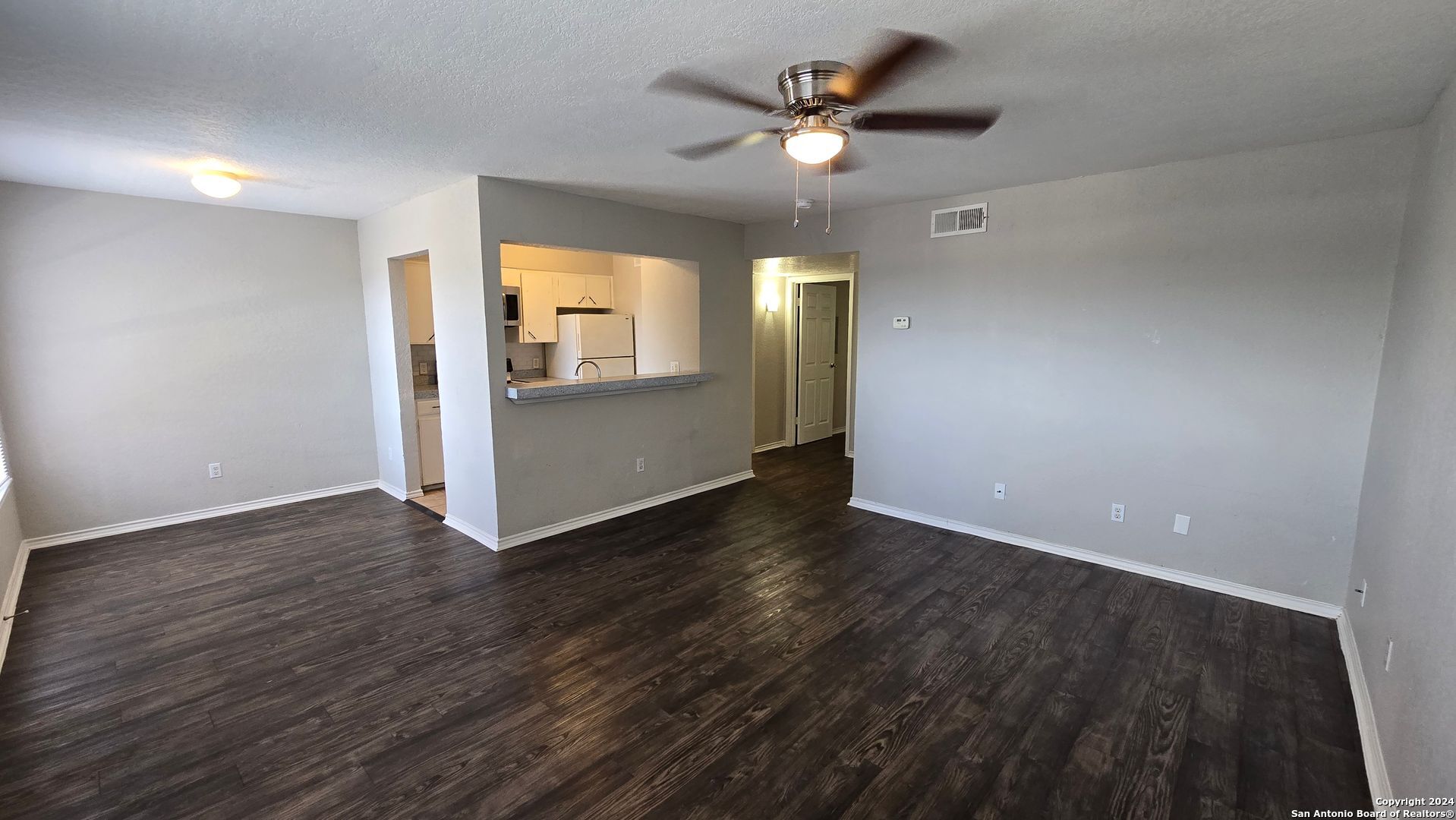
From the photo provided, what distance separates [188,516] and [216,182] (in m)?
2.82

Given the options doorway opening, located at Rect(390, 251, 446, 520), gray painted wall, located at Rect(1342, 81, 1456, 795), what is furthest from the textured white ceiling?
doorway opening, located at Rect(390, 251, 446, 520)

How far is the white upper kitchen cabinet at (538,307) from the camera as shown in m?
5.65

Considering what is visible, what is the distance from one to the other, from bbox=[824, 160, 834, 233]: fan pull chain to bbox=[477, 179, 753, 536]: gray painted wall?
1031mm

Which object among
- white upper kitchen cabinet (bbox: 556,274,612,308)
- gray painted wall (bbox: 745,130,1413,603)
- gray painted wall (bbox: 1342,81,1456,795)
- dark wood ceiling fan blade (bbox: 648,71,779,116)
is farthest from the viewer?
white upper kitchen cabinet (bbox: 556,274,612,308)

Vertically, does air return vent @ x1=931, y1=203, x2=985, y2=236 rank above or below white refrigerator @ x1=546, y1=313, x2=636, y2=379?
above

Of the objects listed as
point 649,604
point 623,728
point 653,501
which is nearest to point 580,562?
point 649,604

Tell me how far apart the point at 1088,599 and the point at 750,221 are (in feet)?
13.4

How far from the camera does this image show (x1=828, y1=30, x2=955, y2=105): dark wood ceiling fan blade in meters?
1.70

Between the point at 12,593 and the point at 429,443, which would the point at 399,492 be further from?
the point at 12,593

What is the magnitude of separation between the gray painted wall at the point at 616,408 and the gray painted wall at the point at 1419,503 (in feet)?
14.1

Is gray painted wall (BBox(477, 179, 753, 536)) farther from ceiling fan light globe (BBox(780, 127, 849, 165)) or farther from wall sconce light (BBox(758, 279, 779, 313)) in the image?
ceiling fan light globe (BBox(780, 127, 849, 165))

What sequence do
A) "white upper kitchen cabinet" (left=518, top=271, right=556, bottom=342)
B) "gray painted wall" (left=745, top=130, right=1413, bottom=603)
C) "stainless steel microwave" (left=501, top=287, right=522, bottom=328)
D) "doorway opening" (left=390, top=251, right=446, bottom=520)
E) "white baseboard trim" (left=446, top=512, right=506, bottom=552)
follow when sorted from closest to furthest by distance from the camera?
1. "gray painted wall" (left=745, top=130, right=1413, bottom=603)
2. "white baseboard trim" (left=446, top=512, right=506, bottom=552)
3. "doorway opening" (left=390, top=251, right=446, bottom=520)
4. "stainless steel microwave" (left=501, top=287, right=522, bottom=328)
5. "white upper kitchen cabinet" (left=518, top=271, right=556, bottom=342)

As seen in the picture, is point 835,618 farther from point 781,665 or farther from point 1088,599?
point 1088,599

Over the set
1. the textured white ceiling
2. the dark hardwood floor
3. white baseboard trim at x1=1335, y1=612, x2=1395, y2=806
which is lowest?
the dark hardwood floor
